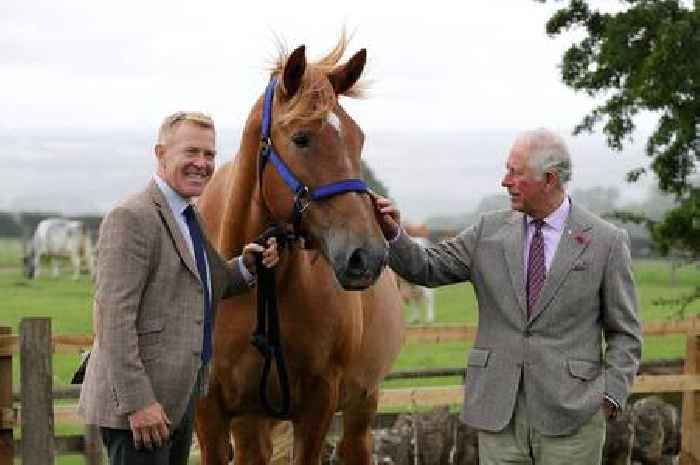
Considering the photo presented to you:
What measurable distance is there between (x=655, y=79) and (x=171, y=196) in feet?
20.3

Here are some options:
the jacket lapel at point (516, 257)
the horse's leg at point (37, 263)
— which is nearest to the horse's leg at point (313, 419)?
the jacket lapel at point (516, 257)

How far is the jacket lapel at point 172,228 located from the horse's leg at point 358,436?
2.80 meters

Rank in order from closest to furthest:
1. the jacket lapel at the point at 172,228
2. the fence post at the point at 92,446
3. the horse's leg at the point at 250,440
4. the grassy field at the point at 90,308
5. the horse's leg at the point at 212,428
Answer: the jacket lapel at the point at 172,228, the horse's leg at the point at 212,428, the horse's leg at the point at 250,440, the fence post at the point at 92,446, the grassy field at the point at 90,308

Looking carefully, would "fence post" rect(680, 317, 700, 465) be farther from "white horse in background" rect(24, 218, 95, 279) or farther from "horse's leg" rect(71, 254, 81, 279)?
"horse's leg" rect(71, 254, 81, 279)

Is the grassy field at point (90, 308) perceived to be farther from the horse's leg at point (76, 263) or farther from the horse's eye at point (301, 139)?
the horse's eye at point (301, 139)

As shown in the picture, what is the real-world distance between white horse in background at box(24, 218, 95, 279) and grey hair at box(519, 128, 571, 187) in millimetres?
20909

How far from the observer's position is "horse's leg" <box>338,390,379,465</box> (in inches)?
232

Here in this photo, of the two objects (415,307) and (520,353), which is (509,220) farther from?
(415,307)

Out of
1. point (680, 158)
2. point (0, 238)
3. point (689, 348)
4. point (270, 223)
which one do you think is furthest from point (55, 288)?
point (270, 223)

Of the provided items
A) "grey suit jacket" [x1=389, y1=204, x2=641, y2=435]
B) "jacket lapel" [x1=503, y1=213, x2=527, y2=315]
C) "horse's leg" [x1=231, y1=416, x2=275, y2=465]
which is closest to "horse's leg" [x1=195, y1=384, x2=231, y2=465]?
"horse's leg" [x1=231, y1=416, x2=275, y2=465]

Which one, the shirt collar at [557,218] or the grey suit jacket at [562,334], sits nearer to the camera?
the grey suit jacket at [562,334]

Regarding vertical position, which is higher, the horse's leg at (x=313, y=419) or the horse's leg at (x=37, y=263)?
the horse's leg at (x=37, y=263)

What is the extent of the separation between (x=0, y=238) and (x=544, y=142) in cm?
2413

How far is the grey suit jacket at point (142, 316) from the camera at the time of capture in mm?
3049
